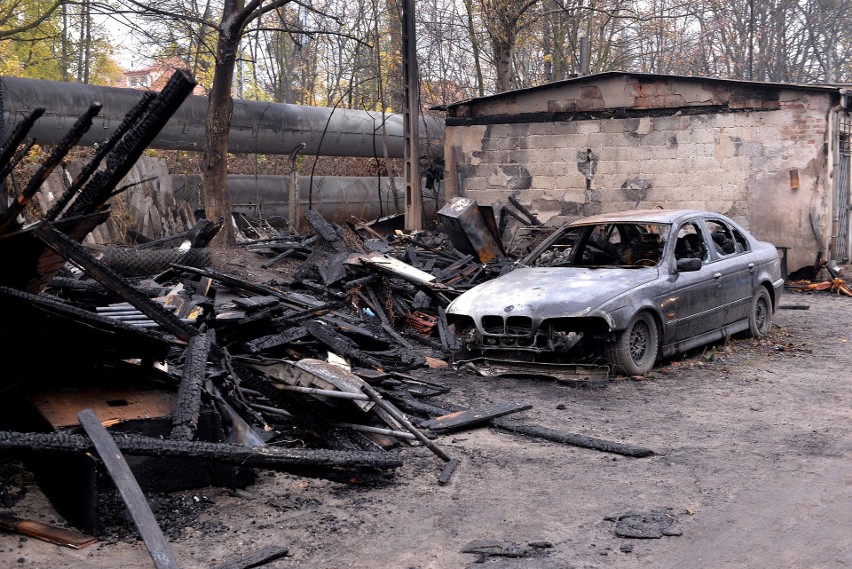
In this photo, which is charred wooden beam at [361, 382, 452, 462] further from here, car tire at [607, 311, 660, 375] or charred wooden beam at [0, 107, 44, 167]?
car tire at [607, 311, 660, 375]

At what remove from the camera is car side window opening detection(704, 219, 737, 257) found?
10.6 m

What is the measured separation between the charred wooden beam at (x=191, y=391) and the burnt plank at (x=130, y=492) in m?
0.51

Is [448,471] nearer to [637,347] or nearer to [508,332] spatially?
[508,332]

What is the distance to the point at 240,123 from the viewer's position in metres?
18.1

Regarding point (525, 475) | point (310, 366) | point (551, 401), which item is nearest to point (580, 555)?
point (525, 475)

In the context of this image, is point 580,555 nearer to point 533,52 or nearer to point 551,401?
point 551,401

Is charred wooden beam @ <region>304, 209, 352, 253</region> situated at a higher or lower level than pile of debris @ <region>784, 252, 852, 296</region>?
higher

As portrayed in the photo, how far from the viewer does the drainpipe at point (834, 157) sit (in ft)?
53.0

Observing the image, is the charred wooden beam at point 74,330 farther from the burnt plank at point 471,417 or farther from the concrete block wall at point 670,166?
the concrete block wall at point 670,166

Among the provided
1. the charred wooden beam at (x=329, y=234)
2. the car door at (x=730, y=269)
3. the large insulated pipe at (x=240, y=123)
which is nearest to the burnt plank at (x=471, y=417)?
the car door at (x=730, y=269)

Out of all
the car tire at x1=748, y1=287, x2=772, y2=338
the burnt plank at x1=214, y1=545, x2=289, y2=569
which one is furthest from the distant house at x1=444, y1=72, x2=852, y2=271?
the burnt plank at x1=214, y1=545, x2=289, y2=569

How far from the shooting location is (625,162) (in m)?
18.0

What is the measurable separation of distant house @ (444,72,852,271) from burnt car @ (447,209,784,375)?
595 centimetres

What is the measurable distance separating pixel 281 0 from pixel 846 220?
12.3 meters
